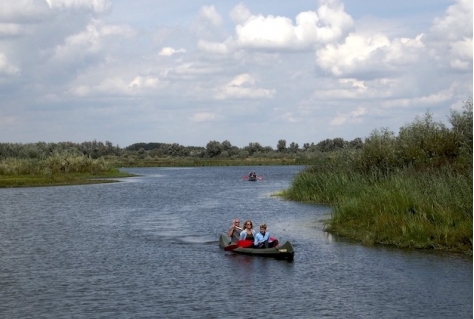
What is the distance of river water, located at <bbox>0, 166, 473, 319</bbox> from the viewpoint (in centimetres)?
2198

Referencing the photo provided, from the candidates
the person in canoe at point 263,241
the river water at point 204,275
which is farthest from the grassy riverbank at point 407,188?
the person in canoe at point 263,241

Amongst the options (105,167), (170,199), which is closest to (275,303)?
(170,199)

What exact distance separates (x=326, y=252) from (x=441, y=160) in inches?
605

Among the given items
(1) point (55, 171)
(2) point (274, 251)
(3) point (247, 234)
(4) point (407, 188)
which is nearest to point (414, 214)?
(4) point (407, 188)

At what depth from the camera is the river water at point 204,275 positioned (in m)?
22.0

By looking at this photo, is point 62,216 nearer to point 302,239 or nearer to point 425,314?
point 302,239

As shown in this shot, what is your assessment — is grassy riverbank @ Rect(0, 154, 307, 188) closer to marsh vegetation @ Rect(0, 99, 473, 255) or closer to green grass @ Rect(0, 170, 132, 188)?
green grass @ Rect(0, 170, 132, 188)

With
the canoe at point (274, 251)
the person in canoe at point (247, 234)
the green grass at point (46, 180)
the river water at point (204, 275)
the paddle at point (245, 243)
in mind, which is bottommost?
the river water at point (204, 275)

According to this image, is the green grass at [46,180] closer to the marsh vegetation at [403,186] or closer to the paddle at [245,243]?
the marsh vegetation at [403,186]

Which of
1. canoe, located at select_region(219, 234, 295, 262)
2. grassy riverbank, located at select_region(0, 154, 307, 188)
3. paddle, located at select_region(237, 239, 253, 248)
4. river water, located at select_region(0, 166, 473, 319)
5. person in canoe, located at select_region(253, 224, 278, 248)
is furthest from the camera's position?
grassy riverbank, located at select_region(0, 154, 307, 188)

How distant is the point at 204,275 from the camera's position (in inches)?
1093

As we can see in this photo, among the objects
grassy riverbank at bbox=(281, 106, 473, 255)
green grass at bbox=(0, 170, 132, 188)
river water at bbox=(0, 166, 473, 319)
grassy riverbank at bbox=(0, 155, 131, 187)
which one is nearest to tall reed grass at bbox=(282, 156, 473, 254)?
grassy riverbank at bbox=(281, 106, 473, 255)

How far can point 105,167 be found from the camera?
114875 mm

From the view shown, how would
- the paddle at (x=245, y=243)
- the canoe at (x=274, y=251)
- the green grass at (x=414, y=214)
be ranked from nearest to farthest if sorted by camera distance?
1. the canoe at (x=274, y=251)
2. the green grass at (x=414, y=214)
3. the paddle at (x=245, y=243)
